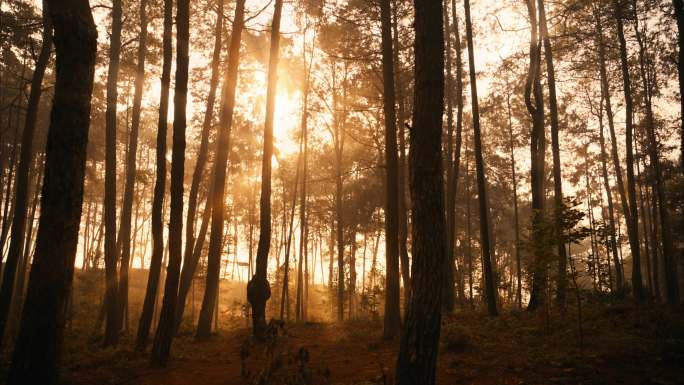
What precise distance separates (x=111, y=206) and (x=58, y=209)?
766 cm

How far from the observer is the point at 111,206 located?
12.1 metres

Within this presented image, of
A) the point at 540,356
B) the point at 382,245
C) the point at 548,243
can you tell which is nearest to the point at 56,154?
the point at 540,356

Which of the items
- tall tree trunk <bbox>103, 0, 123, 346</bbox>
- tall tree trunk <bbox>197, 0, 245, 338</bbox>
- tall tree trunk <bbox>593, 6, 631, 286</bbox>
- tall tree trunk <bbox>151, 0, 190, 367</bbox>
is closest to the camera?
tall tree trunk <bbox>151, 0, 190, 367</bbox>

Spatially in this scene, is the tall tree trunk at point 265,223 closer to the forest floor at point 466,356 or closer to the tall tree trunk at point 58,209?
the forest floor at point 466,356

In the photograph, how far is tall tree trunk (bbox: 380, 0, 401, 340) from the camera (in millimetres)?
10336

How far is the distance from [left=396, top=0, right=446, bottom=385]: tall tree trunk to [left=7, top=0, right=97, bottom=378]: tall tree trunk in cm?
452

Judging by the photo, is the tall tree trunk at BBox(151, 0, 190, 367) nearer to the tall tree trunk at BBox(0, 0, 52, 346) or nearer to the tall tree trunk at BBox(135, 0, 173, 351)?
the tall tree trunk at BBox(135, 0, 173, 351)

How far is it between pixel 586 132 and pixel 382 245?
58.6 ft

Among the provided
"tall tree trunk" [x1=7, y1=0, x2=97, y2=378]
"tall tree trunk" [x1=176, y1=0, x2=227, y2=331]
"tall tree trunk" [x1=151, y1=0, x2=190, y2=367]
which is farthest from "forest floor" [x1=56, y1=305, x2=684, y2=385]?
"tall tree trunk" [x1=7, y1=0, x2=97, y2=378]

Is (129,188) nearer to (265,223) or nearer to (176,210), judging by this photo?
(265,223)

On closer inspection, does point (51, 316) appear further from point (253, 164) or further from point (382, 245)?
point (382, 245)

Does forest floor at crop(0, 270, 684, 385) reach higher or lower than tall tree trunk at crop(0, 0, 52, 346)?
lower

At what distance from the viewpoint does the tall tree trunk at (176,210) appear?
8.14 metres

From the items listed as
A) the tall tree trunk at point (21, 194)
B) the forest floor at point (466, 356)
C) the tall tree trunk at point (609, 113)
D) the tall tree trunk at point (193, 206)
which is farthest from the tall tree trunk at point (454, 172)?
the tall tree trunk at point (21, 194)
